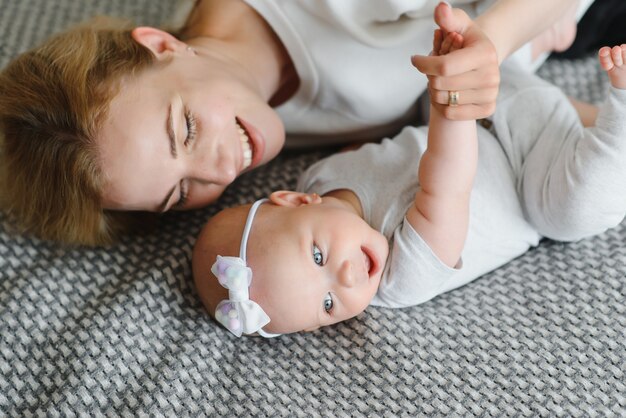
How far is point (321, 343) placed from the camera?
1.10 metres

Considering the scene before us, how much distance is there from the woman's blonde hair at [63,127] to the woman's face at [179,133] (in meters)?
0.03

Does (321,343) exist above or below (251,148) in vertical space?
below

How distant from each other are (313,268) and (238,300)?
0.12 meters

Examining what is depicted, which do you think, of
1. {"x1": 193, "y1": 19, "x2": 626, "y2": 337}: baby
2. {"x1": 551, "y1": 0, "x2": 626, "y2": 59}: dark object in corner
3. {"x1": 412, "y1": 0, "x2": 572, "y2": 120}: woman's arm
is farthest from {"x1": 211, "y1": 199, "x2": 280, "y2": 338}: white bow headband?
{"x1": 551, "y1": 0, "x2": 626, "y2": 59}: dark object in corner

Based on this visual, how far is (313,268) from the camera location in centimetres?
103

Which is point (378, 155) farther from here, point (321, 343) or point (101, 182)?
point (101, 182)

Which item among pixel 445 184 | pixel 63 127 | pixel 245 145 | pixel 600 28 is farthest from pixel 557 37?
pixel 63 127

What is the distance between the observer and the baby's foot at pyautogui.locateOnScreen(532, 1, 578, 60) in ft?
4.63

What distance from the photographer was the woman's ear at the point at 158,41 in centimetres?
120

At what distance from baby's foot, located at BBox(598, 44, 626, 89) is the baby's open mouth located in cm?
58

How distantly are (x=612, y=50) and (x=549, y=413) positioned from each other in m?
0.52

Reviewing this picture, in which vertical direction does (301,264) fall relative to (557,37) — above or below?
below

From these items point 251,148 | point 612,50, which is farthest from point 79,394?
point 612,50

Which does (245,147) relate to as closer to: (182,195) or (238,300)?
(182,195)
